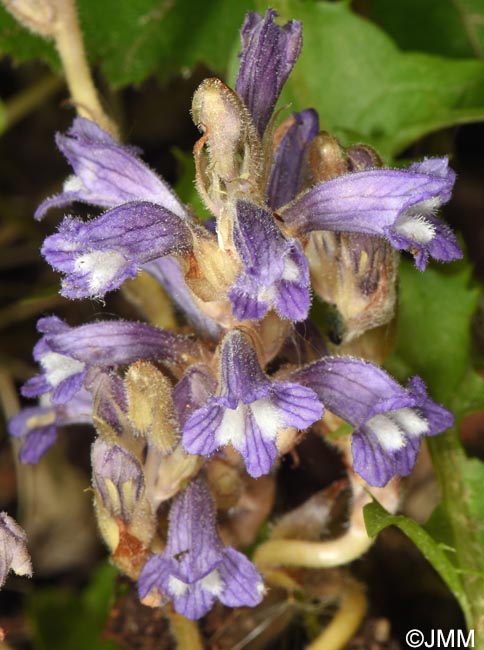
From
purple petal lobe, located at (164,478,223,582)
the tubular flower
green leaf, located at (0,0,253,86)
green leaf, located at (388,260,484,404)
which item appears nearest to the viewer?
the tubular flower

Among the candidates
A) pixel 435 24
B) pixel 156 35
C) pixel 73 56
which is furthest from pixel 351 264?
pixel 435 24

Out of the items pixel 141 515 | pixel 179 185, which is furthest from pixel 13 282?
pixel 141 515

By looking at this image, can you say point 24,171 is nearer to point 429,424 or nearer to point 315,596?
point 315,596

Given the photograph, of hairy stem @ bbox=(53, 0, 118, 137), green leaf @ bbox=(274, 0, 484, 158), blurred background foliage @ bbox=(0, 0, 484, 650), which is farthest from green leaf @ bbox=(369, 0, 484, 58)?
hairy stem @ bbox=(53, 0, 118, 137)

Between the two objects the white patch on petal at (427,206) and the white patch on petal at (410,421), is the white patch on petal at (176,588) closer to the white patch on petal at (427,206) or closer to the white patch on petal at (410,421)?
the white patch on petal at (410,421)

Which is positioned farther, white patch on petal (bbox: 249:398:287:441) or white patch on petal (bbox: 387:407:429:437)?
white patch on petal (bbox: 387:407:429:437)

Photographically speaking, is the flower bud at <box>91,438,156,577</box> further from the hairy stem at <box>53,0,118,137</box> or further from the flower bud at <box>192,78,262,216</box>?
the hairy stem at <box>53,0,118,137</box>
